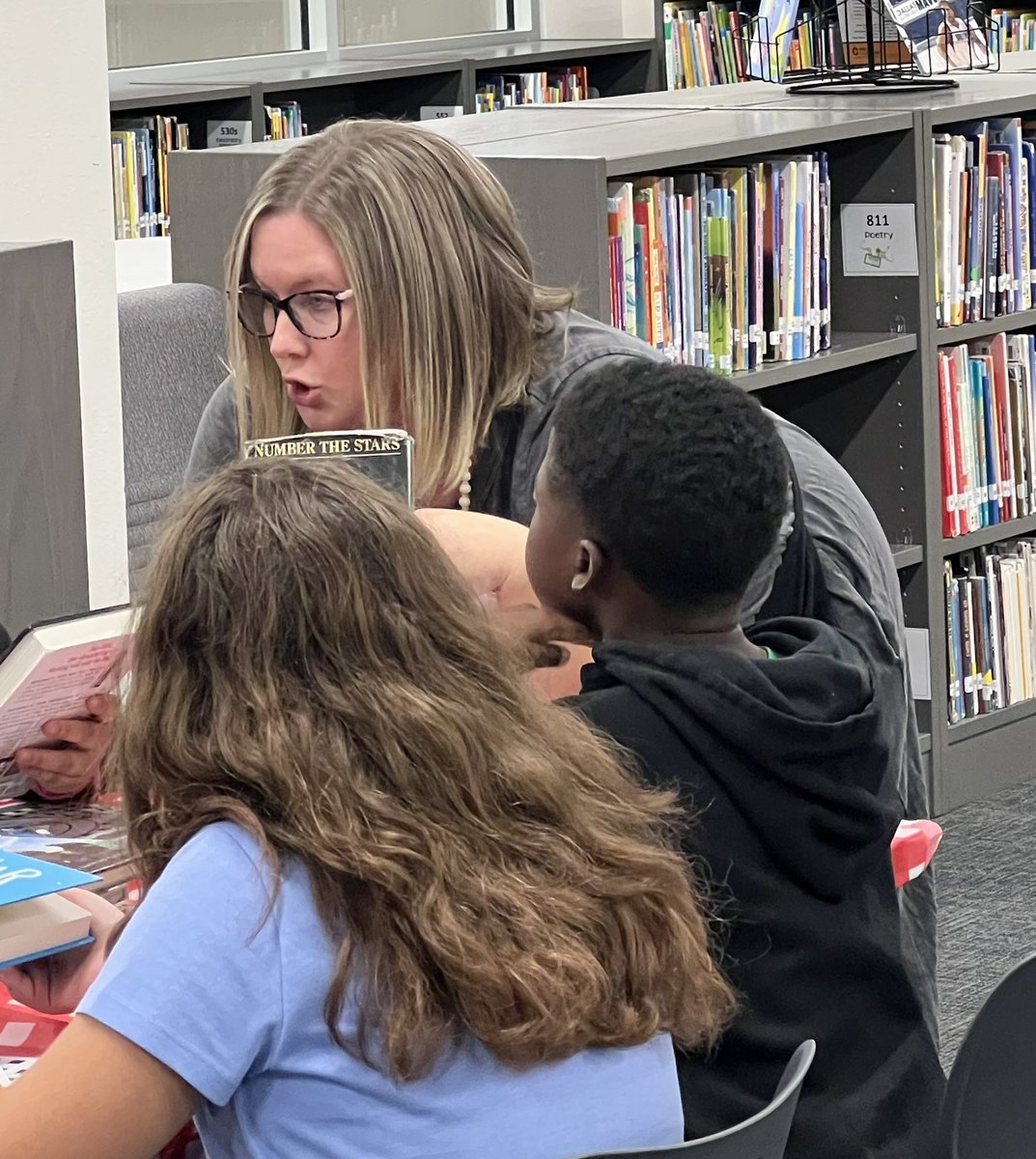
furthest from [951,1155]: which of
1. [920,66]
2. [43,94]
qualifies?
[920,66]

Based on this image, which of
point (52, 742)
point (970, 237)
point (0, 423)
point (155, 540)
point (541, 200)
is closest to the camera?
point (155, 540)

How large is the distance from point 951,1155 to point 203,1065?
0.54 meters

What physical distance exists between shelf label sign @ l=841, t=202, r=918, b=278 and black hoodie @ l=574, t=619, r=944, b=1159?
2.32 metres

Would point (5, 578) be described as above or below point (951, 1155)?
above

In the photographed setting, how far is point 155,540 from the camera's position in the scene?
1172 mm

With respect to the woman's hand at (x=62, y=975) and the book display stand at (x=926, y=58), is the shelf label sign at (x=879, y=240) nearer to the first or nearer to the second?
the book display stand at (x=926, y=58)

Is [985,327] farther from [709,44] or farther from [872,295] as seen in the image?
[709,44]

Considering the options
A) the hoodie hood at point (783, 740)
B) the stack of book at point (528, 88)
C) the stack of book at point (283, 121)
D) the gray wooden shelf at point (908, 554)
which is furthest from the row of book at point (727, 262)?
the stack of book at point (528, 88)

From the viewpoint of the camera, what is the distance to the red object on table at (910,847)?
5.10 ft

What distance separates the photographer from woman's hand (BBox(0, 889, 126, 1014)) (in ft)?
4.24

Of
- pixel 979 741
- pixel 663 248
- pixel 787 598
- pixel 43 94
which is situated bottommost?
pixel 979 741

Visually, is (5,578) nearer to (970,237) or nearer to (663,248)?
(663,248)

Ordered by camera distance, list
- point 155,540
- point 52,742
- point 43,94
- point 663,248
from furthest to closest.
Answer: point 663,248 → point 43,94 → point 52,742 → point 155,540

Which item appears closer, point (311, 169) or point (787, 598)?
point (787, 598)
